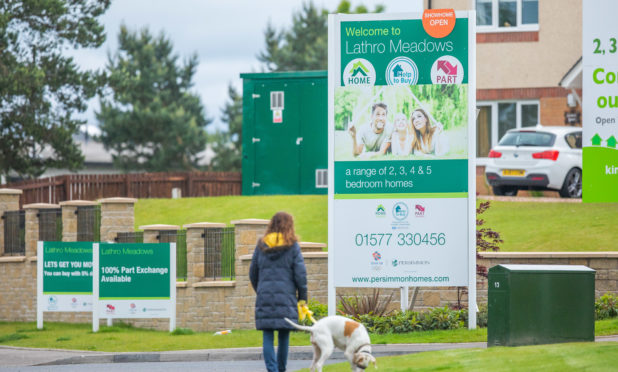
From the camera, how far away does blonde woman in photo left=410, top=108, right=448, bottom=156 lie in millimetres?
15125

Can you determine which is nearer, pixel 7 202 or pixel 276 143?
pixel 7 202

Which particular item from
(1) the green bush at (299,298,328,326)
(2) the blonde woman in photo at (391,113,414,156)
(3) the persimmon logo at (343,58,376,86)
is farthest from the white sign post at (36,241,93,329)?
(2) the blonde woman in photo at (391,113,414,156)

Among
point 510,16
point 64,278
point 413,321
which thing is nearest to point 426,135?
point 413,321

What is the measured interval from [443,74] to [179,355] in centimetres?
561

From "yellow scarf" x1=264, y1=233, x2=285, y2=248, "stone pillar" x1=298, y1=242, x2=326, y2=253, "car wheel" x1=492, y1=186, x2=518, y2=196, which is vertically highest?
"car wheel" x1=492, y1=186, x2=518, y2=196

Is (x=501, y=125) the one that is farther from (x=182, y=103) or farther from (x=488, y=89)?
(x=182, y=103)

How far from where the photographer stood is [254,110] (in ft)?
89.4

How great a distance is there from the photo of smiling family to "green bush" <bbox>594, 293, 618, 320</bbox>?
3.36m

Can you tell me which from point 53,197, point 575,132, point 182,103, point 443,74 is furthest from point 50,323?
point 182,103

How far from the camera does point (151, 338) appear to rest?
1753cm

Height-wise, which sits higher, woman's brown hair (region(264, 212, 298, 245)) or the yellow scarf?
woman's brown hair (region(264, 212, 298, 245))

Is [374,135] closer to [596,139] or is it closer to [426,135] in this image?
[426,135]

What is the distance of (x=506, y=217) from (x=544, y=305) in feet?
34.2

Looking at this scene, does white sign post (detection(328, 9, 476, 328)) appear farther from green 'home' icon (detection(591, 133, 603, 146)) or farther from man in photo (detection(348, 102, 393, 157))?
green 'home' icon (detection(591, 133, 603, 146))
